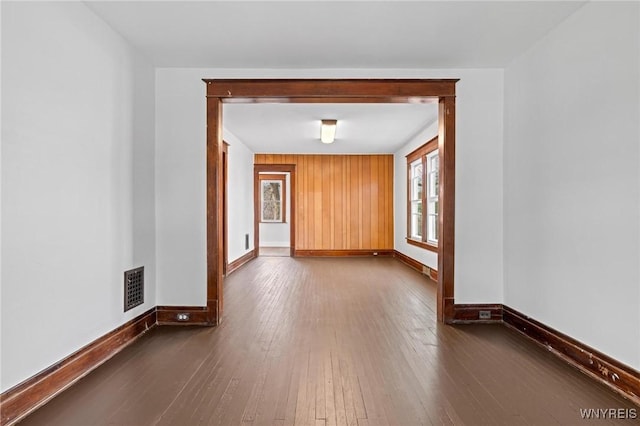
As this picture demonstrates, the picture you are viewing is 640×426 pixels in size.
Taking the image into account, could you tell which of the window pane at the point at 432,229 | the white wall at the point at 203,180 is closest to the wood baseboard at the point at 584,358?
the white wall at the point at 203,180

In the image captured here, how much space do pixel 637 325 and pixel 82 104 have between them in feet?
12.1

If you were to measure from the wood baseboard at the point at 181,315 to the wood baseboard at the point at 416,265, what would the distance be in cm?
371

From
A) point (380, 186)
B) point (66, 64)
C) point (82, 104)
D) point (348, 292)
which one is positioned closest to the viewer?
point (66, 64)

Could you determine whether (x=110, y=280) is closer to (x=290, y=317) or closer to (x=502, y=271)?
(x=290, y=317)

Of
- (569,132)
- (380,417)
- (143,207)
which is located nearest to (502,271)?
(569,132)

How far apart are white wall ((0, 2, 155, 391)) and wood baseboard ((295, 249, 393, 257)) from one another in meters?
5.81

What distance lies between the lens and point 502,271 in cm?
→ 362

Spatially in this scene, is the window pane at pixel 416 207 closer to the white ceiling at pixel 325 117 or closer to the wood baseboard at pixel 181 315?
the white ceiling at pixel 325 117

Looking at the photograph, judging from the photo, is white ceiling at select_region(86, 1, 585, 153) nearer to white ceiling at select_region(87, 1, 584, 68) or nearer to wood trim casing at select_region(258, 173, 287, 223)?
white ceiling at select_region(87, 1, 584, 68)

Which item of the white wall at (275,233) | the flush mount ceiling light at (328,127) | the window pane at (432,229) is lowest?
the white wall at (275,233)

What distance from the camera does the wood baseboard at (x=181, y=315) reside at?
3.54 metres

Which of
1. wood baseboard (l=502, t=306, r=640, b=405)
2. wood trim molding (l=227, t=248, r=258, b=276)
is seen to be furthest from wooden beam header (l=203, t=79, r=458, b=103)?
wood trim molding (l=227, t=248, r=258, b=276)

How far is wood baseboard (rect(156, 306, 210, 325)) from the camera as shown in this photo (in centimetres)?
354

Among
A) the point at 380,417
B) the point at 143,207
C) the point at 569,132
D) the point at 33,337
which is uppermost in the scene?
the point at 569,132
